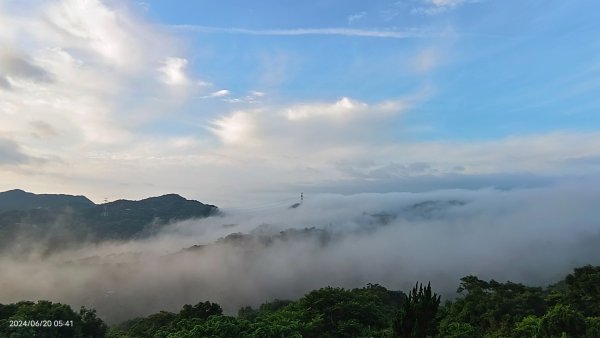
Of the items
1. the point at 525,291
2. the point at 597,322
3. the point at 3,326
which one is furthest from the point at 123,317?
the point at 597,322

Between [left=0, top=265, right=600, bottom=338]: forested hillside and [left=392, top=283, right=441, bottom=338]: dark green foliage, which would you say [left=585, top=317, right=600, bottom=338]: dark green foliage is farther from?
[left=392, top=283, right=441, bottom=338]: dark green foliage

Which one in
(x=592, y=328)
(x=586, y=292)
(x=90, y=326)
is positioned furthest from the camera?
(x=586, y=292)

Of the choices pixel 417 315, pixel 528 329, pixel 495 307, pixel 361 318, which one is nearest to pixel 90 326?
pixel 361 318

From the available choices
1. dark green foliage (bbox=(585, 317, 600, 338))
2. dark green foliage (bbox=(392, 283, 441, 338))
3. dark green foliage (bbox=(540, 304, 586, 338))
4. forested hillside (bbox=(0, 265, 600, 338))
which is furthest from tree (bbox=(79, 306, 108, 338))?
dark green foliage (bbox=(585, 317, 600, 338))

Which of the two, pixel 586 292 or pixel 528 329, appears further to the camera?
pixel 586 292

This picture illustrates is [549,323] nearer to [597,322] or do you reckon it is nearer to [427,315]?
[597,322]

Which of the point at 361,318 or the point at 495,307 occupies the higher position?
the point at 495,307

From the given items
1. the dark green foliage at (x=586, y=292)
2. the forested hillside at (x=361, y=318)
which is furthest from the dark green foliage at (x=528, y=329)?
the dark green foliage at (x=586, y=292)

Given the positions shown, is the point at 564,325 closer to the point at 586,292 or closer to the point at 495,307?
the point at 495,307

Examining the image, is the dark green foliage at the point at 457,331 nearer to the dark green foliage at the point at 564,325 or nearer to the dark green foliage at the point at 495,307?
the dark green foliage at the point at 495,307
